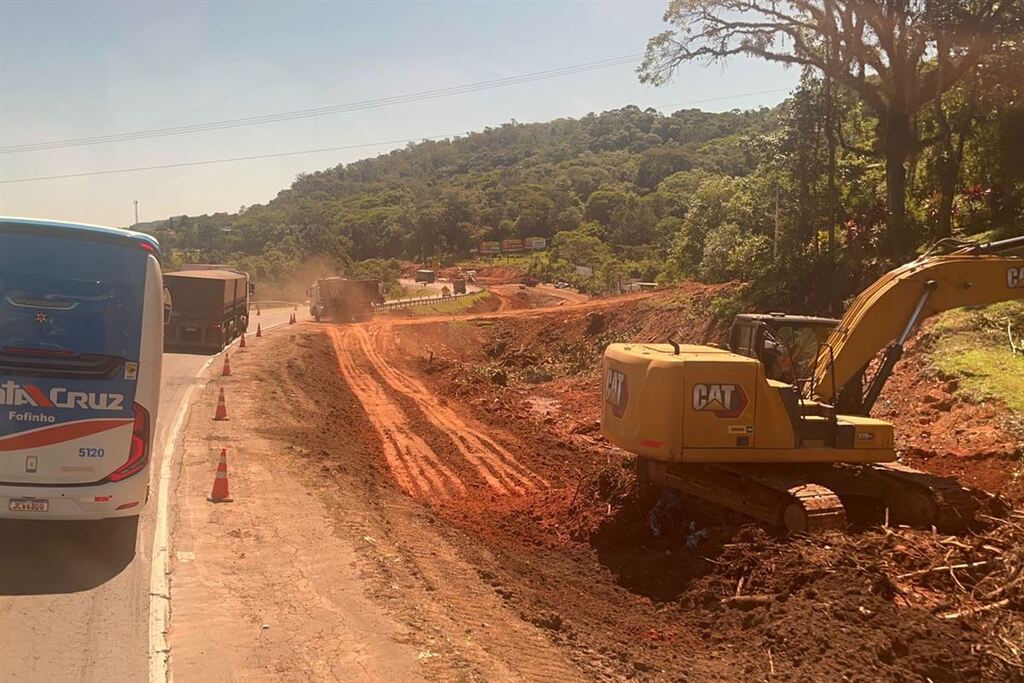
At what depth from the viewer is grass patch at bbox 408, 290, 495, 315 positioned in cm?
5191

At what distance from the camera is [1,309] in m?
8.16

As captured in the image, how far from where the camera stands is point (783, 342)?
35.8 ft

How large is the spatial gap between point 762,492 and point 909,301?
11.0 feet

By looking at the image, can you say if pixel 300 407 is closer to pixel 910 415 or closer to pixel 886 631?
pixel 910 415

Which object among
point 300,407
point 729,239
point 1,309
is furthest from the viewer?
point 729,239

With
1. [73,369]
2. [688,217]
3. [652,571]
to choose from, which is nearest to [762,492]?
[652,571]

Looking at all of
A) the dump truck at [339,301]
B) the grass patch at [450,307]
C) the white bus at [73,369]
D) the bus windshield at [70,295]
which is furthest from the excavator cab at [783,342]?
the grass patch at [450,307]

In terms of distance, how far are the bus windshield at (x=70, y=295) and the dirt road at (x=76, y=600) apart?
7.54 ft

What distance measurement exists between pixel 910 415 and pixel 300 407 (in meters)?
14.1

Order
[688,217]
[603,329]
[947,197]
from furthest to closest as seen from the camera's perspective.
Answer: [688,217] < [603,329] < [947,197]

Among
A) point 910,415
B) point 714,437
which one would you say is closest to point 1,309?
point 714,437

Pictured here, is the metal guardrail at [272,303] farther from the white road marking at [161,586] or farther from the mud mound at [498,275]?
the white road marking at [161,586]

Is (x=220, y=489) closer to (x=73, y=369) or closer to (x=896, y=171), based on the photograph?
(x=73, y=369)

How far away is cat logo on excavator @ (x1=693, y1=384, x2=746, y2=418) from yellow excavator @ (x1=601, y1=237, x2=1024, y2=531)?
1 centimetres
